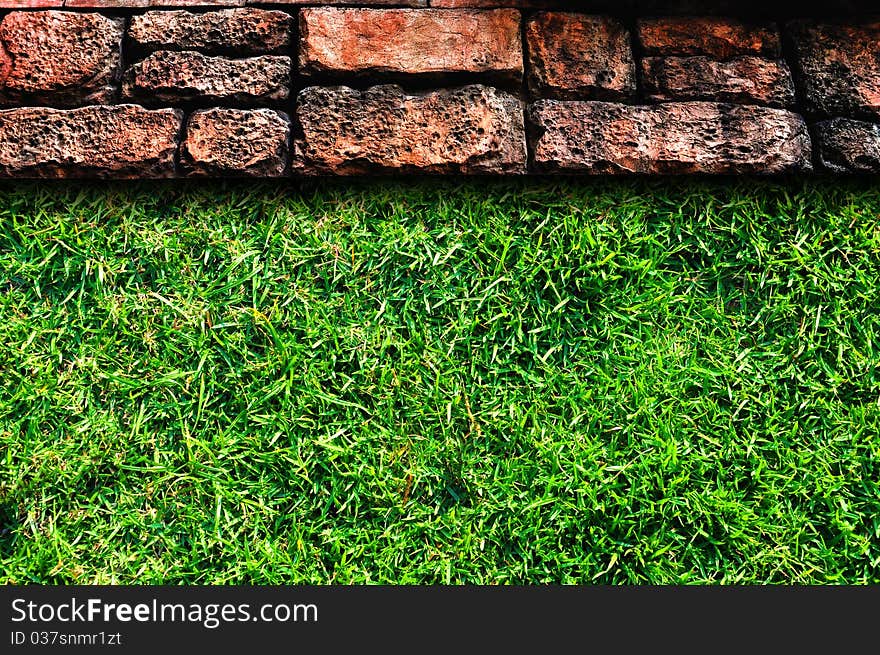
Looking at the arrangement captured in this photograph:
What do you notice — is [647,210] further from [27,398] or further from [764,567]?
[27,398]

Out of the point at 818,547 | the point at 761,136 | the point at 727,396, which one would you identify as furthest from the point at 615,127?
the point at 818,547

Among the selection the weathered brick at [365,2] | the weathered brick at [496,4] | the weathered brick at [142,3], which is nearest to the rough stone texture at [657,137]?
the weathered brick at [496,4]

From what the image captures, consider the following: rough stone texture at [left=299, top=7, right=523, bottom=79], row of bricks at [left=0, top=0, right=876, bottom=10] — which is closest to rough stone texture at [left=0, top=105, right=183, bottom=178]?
row of bricks at [left=0, top=0, right=876, bottom=10]

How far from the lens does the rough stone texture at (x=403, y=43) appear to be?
1.61 metres

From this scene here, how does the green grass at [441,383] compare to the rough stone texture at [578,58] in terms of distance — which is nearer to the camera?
the green grass at [441,383]

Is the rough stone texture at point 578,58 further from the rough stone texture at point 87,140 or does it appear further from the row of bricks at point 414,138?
the rough stone texture at point 87,140

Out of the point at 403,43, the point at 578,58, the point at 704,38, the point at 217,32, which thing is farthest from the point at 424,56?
the point at 704,38

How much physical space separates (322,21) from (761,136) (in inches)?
43.8

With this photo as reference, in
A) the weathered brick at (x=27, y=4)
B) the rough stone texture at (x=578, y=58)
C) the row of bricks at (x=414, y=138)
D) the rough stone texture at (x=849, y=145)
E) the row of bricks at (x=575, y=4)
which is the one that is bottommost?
the rough stone texture at (x=849, y=145)

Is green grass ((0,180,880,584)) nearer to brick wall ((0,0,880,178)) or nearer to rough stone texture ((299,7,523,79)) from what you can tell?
brick wall ((0,0,880,178))

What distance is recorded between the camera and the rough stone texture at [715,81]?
1648 millimetres

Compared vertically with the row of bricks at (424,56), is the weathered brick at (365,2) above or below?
above

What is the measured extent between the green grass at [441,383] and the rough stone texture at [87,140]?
10 centimetres

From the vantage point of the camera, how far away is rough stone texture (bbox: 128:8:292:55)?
1.62 metres
